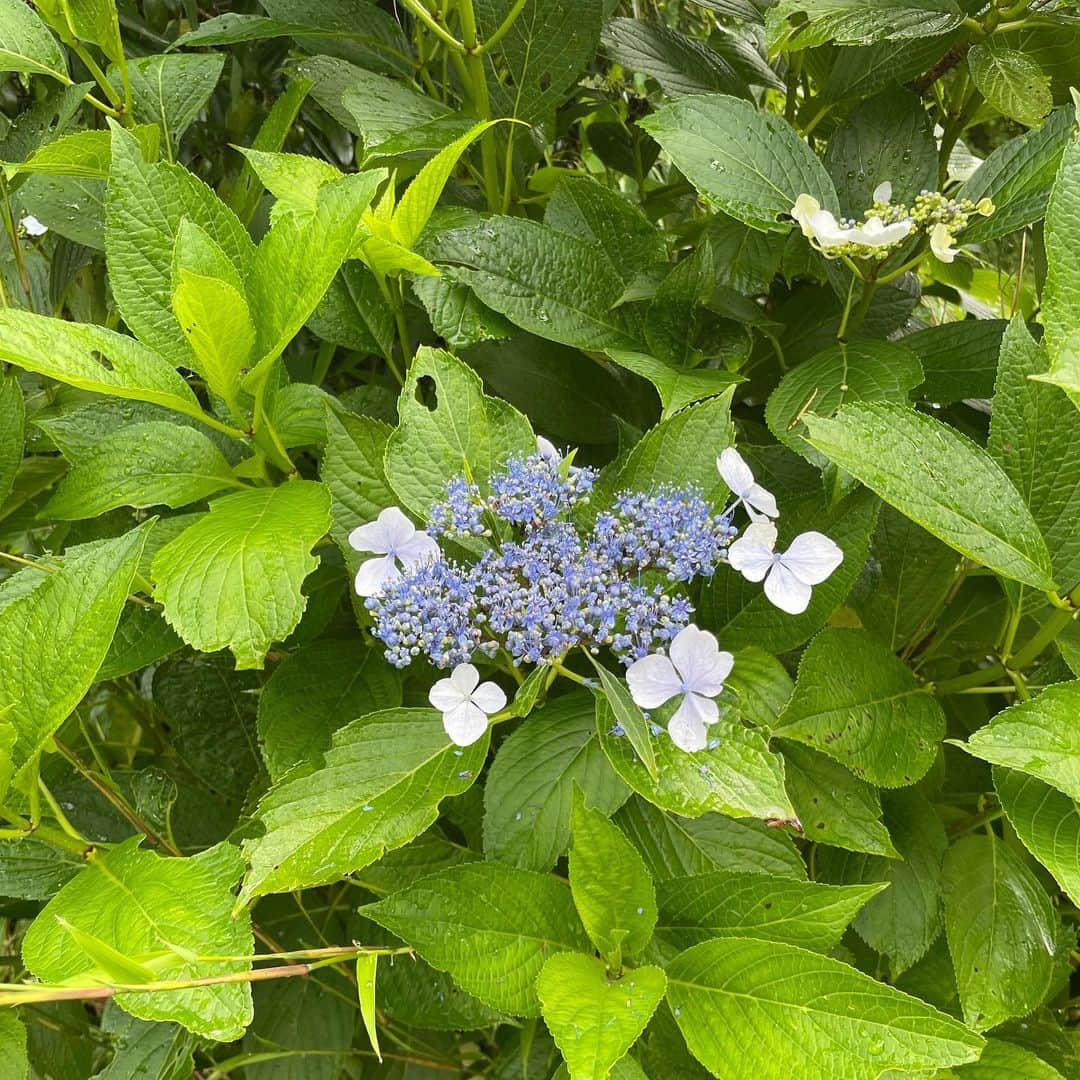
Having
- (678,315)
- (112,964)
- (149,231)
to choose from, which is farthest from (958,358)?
(112,964)

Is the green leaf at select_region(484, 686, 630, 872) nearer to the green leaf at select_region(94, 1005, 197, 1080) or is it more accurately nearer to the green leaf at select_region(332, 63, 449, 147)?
the green leaf at select_region(94, 1005, 197, 1080)

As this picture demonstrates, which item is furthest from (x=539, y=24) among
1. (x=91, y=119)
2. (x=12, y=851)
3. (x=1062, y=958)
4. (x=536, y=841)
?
(x=1062, y=958)

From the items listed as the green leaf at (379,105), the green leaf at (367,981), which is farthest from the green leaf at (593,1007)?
the green leaf at (379,105)

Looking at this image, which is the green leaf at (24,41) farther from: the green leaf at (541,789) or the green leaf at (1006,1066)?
the green leaf at (1006,1066)

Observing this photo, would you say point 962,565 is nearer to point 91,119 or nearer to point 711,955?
point 711,955

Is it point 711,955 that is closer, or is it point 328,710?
point 711,955

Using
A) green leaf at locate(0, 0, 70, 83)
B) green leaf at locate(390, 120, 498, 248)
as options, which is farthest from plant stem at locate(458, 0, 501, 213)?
green leaf at locate(0, 0, 70, 83)

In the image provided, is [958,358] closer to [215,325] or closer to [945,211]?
[945,211]
